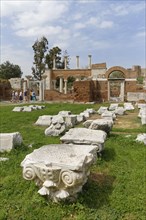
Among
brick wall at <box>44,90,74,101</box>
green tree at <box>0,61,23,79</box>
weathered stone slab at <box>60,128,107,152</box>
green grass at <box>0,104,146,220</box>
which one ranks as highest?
green tree at <box>0,61,23,79</box>

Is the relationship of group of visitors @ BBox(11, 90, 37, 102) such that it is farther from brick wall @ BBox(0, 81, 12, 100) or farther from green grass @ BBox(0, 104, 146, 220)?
green grass @ BBox(0, 104, 146, 220)

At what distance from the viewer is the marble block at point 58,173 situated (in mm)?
3709

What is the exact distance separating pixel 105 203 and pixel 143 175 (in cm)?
139

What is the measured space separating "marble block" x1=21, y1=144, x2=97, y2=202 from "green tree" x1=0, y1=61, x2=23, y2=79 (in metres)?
56.6

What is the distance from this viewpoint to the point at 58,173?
375cm

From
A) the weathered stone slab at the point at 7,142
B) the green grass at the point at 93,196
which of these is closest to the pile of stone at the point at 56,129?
the weathered stone slab at the point at 7,142

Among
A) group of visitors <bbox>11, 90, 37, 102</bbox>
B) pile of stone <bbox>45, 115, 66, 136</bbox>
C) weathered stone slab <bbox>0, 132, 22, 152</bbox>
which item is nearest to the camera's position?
weathered stone slab <bbox>0, 132, 22, 152</bbox>

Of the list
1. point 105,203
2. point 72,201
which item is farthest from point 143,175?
point 72,201

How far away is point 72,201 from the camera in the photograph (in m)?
3.88

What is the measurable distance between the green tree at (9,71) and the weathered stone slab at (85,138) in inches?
2136

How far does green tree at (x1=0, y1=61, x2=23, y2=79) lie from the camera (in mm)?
59188

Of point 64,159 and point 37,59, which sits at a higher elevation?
point 37,59

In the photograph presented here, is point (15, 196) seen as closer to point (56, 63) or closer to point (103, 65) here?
point (103, 65)

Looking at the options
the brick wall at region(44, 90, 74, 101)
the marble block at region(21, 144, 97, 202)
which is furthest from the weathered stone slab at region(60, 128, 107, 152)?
the brick wall at region(44, 90, 74, 101)
